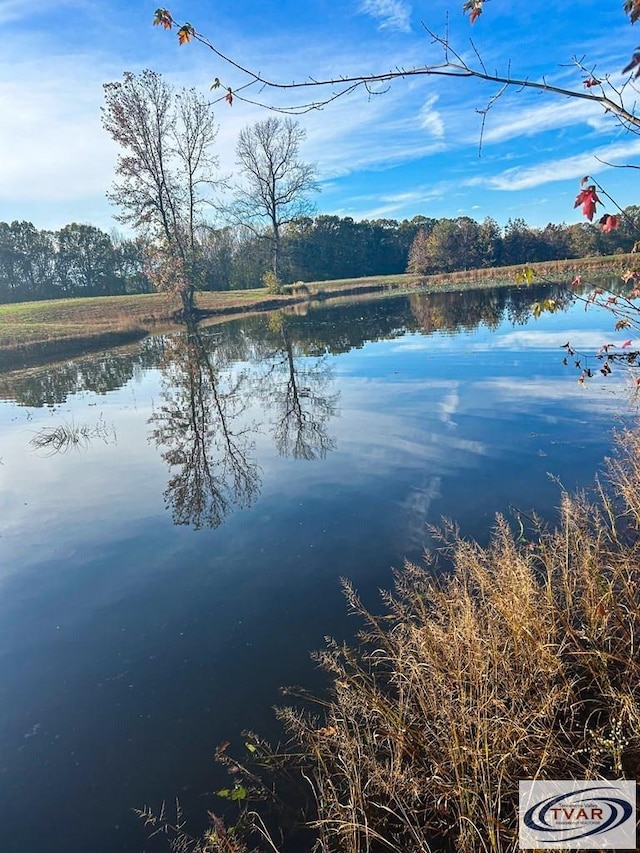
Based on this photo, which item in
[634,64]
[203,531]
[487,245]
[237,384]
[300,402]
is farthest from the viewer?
[487,245]

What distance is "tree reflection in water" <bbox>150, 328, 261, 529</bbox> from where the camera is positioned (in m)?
6.14

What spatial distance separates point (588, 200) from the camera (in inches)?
80.3

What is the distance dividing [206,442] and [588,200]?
6964 mm

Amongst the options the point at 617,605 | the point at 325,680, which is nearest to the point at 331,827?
the point at 325,680

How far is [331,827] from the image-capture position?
8.05 feet

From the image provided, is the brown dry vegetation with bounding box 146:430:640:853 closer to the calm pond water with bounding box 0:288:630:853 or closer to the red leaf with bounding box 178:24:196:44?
the calm pond water with bounding box 0:288:630:853

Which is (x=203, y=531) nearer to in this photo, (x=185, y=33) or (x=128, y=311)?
(x=185, y=33)

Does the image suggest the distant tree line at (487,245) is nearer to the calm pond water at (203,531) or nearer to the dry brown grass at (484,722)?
the calm pond water at (203,531)

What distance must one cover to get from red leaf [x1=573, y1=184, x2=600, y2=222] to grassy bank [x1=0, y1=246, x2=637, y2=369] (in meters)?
12.3

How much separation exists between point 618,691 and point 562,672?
302 millimetres

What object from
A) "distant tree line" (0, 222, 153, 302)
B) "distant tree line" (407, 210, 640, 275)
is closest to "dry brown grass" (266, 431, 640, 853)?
"distant tree line" (0, 222, 153, 302)

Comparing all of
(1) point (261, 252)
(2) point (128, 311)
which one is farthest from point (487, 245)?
(2) point (128, 311)

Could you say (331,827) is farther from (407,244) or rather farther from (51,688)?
(407,244)

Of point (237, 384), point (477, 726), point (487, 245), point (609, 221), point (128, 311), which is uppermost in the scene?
point (487, 245)
